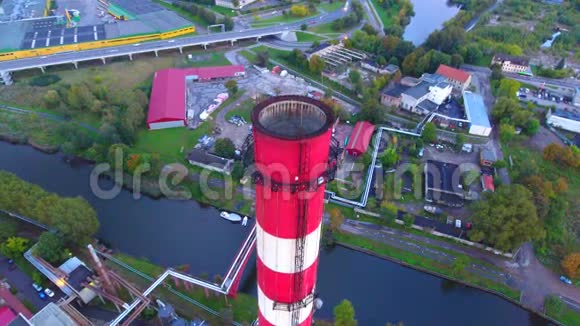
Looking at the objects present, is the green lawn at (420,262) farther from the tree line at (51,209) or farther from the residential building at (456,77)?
the residential building at (456,77)

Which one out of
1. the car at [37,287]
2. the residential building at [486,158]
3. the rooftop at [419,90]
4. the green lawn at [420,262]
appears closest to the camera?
the car at [37,287]

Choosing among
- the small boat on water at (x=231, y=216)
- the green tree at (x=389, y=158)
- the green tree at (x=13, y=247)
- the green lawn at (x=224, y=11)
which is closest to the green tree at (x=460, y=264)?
the green tree at (x=389, y=158)

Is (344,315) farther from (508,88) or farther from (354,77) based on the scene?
(508,88)

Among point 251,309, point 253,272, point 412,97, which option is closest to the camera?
point 251,309

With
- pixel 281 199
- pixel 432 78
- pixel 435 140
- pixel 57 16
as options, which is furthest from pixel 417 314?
pixel 57 16

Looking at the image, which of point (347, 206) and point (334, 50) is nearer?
point (347, 206)

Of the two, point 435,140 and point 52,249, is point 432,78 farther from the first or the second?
point 52,249
